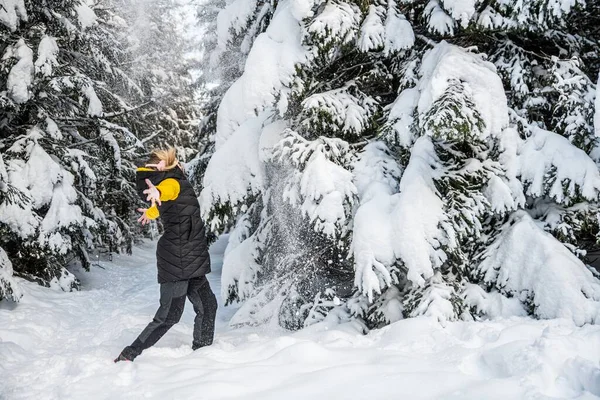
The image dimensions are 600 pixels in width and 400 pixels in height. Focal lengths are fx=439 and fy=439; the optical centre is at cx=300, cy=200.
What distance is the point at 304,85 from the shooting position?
4887mm

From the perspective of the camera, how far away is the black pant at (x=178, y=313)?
3843mm

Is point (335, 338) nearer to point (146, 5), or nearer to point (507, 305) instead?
point (507, 305)

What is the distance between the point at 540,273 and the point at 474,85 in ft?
6.17

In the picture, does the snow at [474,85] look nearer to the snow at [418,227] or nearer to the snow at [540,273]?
the snow at [418,227]

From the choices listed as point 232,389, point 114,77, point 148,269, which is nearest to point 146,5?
point 114,77

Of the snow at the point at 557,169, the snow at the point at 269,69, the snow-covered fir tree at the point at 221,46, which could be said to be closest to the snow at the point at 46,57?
the snow-covered fir tree at the point at 221,46

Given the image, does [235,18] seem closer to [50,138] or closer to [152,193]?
[152,193]

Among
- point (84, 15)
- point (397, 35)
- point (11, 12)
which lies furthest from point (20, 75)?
point (397, 35)

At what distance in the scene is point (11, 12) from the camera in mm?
7238

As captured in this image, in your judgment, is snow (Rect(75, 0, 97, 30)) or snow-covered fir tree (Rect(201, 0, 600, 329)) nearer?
snow-covered fir tree (Rect(201, 0, 600, 329))

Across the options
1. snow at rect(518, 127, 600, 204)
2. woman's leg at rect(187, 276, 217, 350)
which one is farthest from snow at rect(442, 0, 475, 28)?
woman's leg at rect(187, 276, 217, 350)

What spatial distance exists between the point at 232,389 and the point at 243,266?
3533 mm

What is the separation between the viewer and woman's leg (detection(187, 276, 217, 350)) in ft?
13.7

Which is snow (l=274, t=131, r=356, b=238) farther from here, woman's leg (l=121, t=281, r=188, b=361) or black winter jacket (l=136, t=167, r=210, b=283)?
woman's leg (l=121, t=281, r=188, b=361)
